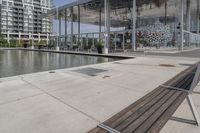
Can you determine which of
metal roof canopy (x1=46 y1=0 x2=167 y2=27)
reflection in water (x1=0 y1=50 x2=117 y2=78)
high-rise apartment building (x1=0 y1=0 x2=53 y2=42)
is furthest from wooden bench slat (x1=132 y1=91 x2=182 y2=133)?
high-rise apartment building (x1=0 y1=0 x2=53 y2=42)

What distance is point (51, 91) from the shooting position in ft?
18.5

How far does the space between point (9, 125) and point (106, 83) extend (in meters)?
3.58

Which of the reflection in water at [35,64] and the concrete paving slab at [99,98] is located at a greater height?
the reflection in water at [35,64]

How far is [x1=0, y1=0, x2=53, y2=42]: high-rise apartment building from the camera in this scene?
338 ft

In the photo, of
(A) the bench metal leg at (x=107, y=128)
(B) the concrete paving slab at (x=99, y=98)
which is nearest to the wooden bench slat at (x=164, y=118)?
(A) the bench metal leg at (x=107, y=128)

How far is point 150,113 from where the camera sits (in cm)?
384

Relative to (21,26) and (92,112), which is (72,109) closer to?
(92,112)

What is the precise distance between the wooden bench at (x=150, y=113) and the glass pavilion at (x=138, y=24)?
18.5m

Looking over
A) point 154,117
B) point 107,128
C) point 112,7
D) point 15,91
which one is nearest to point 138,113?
point 154,117

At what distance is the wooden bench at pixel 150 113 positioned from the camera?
10.7ft

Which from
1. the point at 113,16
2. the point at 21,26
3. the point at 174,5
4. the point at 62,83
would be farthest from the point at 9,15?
the point at 62,83

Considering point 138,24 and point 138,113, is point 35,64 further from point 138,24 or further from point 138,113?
point 138,24

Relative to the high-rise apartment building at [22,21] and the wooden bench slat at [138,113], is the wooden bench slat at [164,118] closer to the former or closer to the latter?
the wooden bench slat at [138,113]

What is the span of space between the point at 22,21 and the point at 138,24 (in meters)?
87.3
